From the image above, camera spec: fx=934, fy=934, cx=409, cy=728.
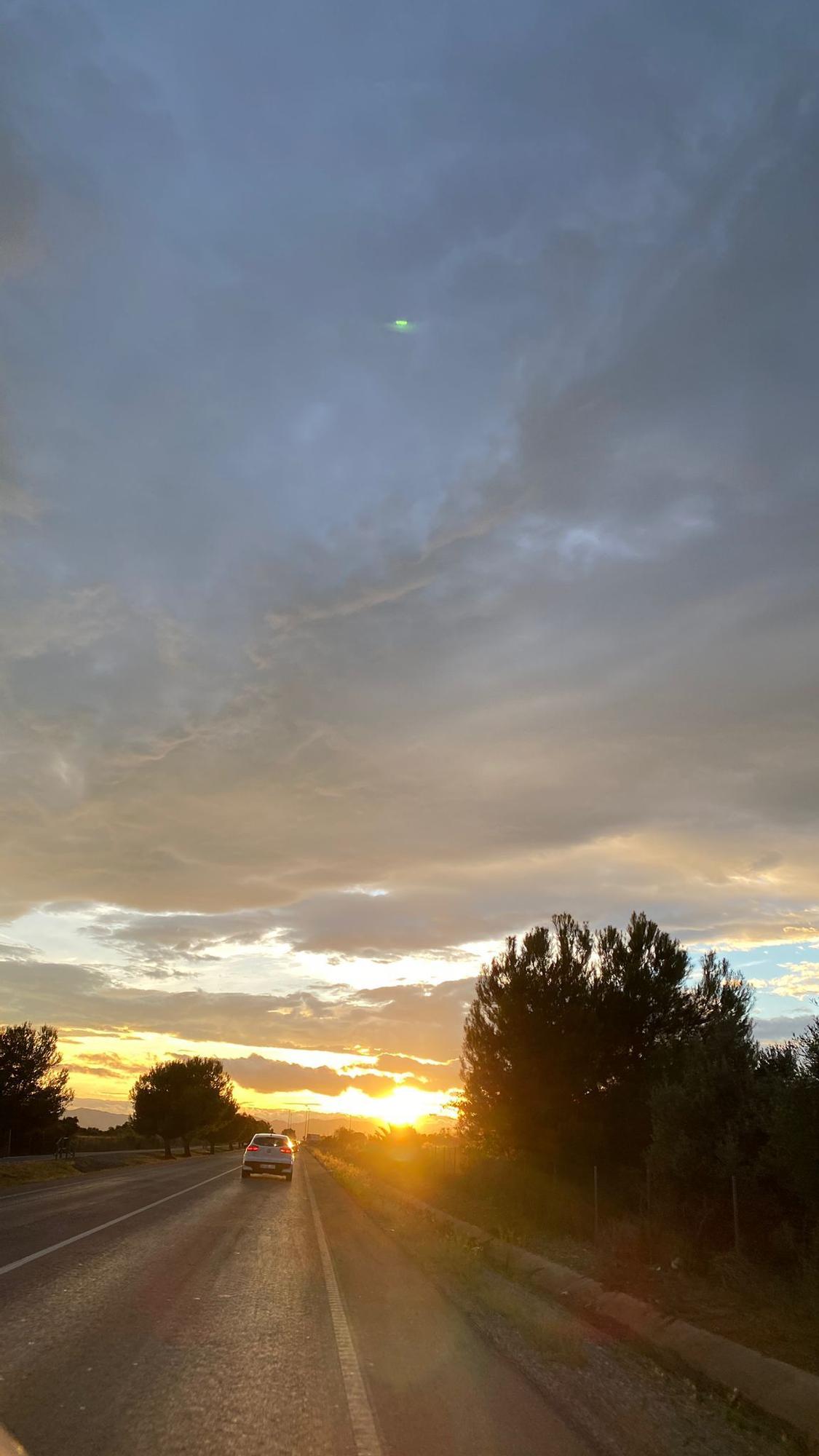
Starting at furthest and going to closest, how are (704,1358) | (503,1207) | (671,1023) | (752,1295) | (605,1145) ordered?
1. (671,1023)
2. (605,1145)
3. (503,1207)
4. (752,1295)
5. (704,1358)

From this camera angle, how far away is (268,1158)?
36.3 meters

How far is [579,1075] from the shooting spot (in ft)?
Result: 81.1

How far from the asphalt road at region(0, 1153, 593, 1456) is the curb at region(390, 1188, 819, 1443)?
5.80 feet

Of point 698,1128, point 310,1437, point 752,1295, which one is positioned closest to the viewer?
point 310,1437

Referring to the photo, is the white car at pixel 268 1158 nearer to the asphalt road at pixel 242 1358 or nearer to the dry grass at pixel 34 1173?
the dry grass at pixel 34 1173

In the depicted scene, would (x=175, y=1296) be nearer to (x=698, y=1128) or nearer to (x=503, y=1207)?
(x=698, y=1128)

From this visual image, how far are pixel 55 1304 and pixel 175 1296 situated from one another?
1428 millimetres

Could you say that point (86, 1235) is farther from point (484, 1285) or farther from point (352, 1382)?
point (352, 1382)

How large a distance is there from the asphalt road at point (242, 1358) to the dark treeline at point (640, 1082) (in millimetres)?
4603

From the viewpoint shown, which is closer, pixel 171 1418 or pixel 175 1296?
pixel 171 1418

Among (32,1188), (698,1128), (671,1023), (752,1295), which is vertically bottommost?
(32,1188)

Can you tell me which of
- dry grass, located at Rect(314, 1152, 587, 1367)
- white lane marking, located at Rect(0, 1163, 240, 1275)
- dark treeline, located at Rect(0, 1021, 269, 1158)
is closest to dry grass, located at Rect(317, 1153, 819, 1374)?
dry grass, located at Rect(314, 1152, 587, 1367)

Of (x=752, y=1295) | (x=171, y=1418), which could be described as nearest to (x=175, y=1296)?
(x=171, y=1418)

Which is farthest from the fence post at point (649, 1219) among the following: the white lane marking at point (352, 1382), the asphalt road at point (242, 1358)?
the white lane marking at point (352, 1382)
